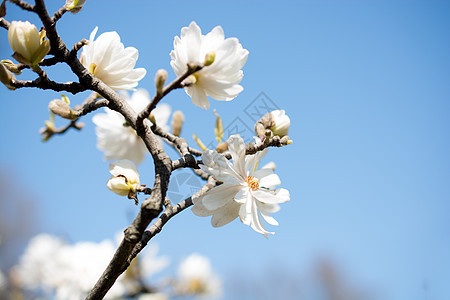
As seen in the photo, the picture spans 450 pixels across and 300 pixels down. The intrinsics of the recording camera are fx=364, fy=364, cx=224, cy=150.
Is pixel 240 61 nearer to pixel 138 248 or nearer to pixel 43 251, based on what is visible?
pixel 138 248

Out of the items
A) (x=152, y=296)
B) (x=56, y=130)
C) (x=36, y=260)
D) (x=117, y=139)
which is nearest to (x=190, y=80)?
(x=117, y=139)

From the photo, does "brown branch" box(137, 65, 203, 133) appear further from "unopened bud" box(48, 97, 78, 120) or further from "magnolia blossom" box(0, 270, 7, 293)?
"magnolia blossom" box(0, 270, 7, 293)

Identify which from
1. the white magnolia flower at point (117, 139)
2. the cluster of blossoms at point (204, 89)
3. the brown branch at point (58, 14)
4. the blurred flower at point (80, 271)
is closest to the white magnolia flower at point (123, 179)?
the cluster of blossoms at point (204, 89)

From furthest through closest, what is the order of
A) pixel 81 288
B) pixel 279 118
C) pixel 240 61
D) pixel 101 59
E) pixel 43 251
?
pixel 43 251 → pixel 81 288 → pixel 279 118 → pixel 101 59 → pixel 240 61

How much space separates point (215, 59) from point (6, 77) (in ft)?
1.44

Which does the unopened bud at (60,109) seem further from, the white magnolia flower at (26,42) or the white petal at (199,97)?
the white petal at (199,97)

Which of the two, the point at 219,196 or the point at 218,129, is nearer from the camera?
the point at 219,196

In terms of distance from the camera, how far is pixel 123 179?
0.80 metres

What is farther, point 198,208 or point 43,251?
point 43,251

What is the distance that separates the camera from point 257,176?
2.87ft

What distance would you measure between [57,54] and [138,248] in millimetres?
442

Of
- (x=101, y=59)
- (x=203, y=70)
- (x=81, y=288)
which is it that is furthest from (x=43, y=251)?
(x=203, y=70)

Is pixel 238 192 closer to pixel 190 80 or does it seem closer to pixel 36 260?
pixel 190 80

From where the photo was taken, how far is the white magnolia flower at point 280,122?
0.99 meters
